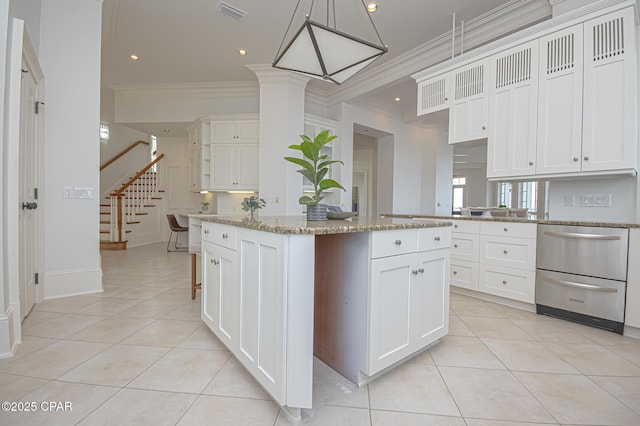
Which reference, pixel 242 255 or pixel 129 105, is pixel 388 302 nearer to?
pixel 242 255

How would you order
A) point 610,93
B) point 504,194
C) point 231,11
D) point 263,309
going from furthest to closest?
point 504,194
point 231,11
point 610,93
point 263,309

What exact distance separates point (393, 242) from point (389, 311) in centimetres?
37

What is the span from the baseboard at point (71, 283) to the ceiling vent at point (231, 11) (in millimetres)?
3235

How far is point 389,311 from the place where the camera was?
1.57 m

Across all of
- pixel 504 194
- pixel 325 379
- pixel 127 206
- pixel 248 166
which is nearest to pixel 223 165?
pixel 248 166

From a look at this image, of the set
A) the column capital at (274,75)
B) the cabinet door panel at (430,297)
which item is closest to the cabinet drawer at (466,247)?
the cabinet door panel at (430,297)

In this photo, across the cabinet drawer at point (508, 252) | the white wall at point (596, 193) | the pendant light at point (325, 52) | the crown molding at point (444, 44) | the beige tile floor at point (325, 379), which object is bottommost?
the beige tile floor at point (325, 379)

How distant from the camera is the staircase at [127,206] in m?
6.00

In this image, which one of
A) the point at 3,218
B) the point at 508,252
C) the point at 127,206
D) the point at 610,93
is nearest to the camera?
the point at 3,218

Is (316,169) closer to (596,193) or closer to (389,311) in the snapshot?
(389,311)

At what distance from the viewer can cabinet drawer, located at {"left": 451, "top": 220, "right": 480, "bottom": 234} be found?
313 centimetres

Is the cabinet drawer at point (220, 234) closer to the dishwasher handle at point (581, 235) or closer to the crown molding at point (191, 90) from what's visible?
the dishwasher handle at point (581, 235)

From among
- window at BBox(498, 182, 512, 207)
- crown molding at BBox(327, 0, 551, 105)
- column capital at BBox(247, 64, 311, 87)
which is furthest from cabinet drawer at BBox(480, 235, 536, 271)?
window at BBox(498, 182, 512, 207)

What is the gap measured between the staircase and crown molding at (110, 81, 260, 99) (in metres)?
1.62
